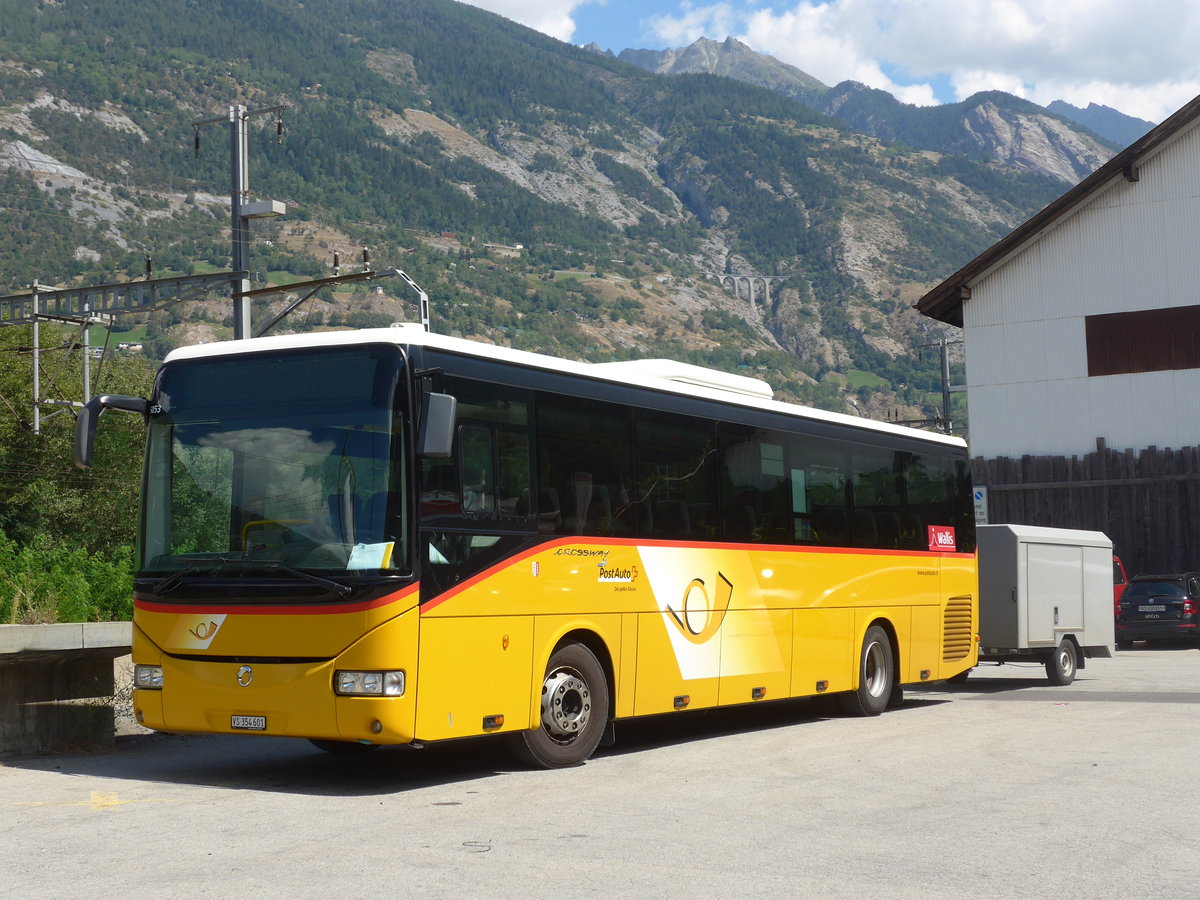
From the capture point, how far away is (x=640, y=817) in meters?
9.09

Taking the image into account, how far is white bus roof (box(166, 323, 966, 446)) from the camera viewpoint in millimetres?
10648

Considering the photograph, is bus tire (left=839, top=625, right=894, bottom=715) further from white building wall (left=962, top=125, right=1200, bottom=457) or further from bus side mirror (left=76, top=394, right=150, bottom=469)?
white building wall (left=962, top=125, right=1200, bottom=457)

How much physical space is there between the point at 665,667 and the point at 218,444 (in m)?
4.25

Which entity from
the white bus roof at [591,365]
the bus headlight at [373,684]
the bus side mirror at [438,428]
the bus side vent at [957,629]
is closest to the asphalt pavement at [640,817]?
the bus headlight at [373,684]

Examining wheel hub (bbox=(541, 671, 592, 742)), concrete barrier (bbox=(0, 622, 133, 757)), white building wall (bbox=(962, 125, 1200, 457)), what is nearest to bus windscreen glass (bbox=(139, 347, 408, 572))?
concrete barrier (bbox=(0, 622, 133, 757))

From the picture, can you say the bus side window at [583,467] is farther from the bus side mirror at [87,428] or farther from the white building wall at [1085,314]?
the white building wall at [1085,314]

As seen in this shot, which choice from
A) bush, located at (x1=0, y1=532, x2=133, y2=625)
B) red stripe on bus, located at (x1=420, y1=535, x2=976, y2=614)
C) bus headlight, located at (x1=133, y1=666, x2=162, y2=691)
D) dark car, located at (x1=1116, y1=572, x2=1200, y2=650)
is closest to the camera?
red stripe on bus, located at (x1=420, y1=535, x2=976, y2=614)

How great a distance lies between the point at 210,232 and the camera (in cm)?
15562

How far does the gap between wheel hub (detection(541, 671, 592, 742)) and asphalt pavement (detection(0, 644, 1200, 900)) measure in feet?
1.08

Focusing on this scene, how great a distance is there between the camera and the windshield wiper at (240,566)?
10.1 metres

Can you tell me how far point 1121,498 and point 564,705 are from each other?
25723mm

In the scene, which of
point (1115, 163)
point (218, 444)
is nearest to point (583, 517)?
point (218, 444)

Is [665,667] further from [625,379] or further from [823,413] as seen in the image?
[823,413]

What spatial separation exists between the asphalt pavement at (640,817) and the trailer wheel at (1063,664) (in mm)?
5975
